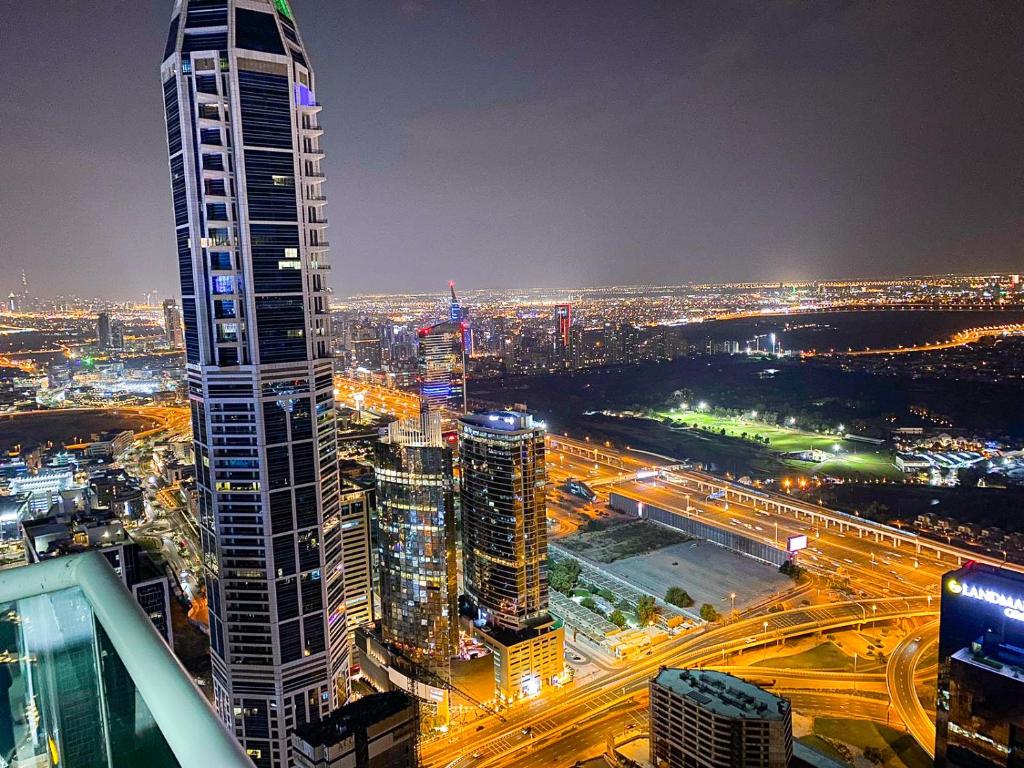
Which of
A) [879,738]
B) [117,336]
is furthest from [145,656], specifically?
[117,336]

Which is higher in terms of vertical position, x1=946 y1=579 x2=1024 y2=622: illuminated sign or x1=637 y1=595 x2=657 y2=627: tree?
x1=946 y1=579 x2=1024 y2=622: illuminated sign

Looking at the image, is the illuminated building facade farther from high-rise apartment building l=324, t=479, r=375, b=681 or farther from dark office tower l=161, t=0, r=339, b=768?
dark office tower l=161, t=0, r=339, b=768

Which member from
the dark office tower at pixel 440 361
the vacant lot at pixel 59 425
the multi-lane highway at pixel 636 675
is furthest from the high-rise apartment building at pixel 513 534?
the vacant lot at pixel 59 425

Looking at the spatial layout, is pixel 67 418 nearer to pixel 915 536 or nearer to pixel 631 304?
pixel 915 536

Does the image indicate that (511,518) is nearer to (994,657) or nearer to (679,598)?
(679,598)

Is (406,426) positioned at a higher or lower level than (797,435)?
higher

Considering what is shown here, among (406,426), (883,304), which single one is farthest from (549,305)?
(406,426)

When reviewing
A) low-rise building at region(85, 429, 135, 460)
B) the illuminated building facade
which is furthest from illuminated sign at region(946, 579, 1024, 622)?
the illuminated building facade
